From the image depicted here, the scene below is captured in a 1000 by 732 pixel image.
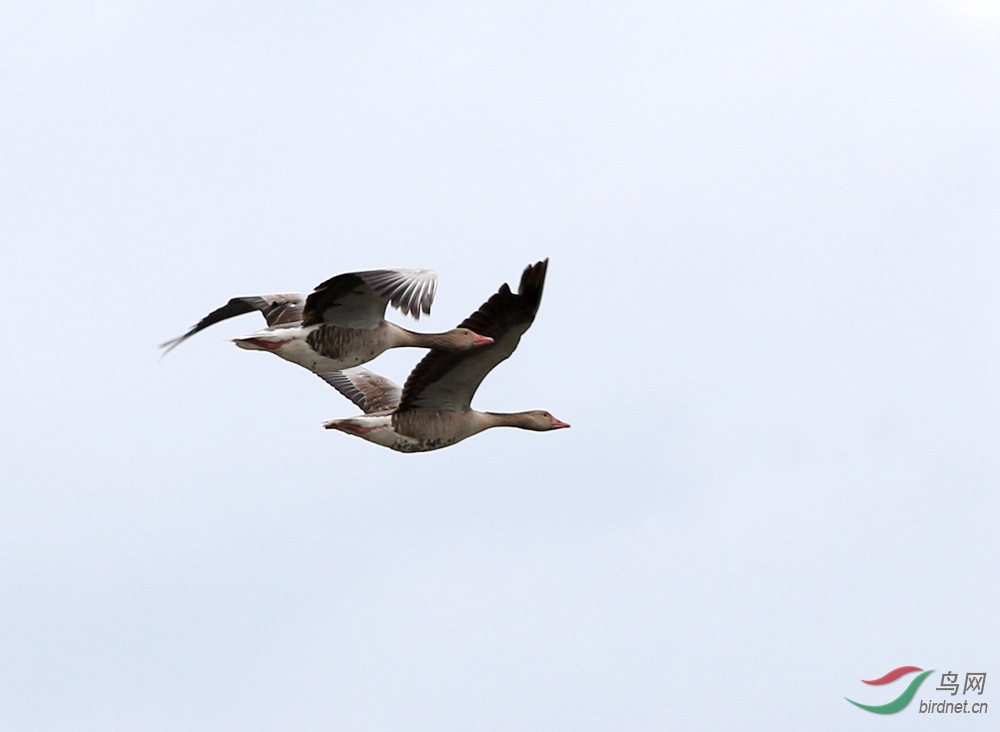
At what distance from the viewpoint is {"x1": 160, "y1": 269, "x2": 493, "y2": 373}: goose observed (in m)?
21.6

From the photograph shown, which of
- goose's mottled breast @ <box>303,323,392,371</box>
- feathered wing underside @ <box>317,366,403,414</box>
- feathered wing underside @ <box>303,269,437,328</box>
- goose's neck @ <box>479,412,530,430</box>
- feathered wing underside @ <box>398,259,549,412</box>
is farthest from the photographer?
feathered wing underside @ <box>317,366,403,414</box>

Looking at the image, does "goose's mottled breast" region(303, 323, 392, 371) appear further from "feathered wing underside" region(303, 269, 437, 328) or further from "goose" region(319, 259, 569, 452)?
"goose" region(319, 259, 569, 452)

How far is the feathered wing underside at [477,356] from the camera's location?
22.1 metres

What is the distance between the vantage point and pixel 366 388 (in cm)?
2752

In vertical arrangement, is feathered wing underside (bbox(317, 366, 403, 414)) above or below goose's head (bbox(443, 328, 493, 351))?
above

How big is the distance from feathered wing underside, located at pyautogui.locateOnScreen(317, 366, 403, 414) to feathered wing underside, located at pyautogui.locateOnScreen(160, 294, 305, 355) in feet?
6.99

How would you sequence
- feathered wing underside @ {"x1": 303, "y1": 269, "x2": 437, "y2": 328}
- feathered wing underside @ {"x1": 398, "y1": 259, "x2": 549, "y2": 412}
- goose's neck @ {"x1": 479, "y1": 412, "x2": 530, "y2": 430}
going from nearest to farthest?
feathered wing underside @ {"x1": 303, "y1": 269, "x2": 437, "y2": 328} < feathered wing underside @ {"x1": 398, "y1": 259, "x2": 549, "y2": 412} < goose's neck @ {"x1": 479, "y1": 412, "x2": 530, "y2": 430}

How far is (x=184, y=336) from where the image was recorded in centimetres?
2405

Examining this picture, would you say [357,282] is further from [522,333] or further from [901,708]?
[901,708]

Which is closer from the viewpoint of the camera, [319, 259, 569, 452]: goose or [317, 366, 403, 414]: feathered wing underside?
[319, 259, 569, 452]: goose

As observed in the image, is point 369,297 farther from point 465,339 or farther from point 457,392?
point 457,392

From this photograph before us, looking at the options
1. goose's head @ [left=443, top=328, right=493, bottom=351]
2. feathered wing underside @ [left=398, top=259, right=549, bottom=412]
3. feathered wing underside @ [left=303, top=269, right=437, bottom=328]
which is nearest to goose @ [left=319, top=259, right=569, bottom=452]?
feathered wing underside @ [left=398, top=259, right=549, bottom=412]

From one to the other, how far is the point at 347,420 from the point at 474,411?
5.84ft

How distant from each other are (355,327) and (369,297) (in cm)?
67
